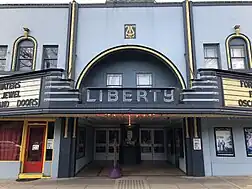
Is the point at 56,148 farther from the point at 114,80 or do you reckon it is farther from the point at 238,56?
the point at 238,56

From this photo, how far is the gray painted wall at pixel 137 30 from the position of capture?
433 inches

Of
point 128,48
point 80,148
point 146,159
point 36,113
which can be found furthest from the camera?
point 146,159

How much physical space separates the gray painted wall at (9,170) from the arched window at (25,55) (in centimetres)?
492

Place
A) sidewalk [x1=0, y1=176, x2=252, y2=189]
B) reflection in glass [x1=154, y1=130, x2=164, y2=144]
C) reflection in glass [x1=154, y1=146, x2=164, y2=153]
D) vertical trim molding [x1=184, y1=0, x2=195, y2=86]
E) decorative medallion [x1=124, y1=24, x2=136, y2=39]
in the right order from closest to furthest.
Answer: sidewalk [x1=0, y1=176, x2=252, y2=189]
vertical trim molding [x1=184, y1=0, x2=195, y2=86]
decorative medallion [x1=124, y1=24, x2=136, y2=39]
reflection in glass [x1=154, y1=146, x2=164, y2=153]
reflection in glass [x1=154, y1=130, x2=164, y2=144]

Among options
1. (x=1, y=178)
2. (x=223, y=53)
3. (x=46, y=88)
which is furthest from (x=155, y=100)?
(x=1, y=178)

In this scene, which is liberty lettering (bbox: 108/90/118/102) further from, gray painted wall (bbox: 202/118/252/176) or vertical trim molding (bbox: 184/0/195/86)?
gray painted wall (bbox: 202/118/252/176)

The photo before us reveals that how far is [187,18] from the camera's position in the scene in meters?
11.1

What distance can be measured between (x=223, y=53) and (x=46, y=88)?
9.05m

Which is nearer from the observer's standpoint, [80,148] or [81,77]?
[81,77]

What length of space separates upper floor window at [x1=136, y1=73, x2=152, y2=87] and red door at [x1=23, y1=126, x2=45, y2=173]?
18.7 ft

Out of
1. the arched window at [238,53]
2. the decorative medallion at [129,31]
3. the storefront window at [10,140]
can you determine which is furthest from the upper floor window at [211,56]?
the storefront window at [10,140]

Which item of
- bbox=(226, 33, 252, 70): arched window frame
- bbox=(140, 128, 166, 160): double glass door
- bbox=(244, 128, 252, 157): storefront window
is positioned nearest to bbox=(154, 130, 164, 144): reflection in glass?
bbox=(140, 128, 166, 160): double glass door

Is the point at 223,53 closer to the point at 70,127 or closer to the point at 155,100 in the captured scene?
the point at 155,100

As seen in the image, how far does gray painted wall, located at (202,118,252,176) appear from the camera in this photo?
10.1 meters
